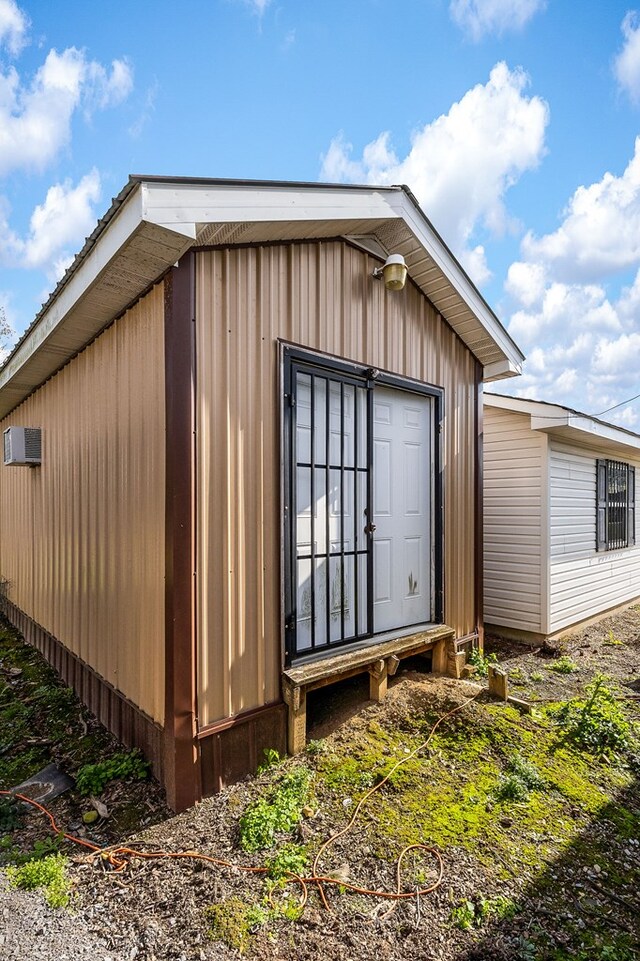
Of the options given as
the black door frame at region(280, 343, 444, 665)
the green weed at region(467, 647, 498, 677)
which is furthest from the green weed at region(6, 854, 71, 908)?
the green weed at region(467, 647, 498, 677)

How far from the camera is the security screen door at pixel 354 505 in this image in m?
3.14

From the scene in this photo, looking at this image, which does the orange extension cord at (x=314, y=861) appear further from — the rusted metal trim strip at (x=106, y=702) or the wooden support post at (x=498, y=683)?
the wooden support post at (x=498, y=683)

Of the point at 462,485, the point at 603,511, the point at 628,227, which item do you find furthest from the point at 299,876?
the point at 628,227

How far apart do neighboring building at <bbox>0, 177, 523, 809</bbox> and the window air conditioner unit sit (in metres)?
0.43

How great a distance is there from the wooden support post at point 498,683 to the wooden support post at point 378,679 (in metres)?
0.96

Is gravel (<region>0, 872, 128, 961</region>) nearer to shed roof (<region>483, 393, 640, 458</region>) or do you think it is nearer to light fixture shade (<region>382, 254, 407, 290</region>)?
light fixture shade (<region>382, 254, 407, 290</region>)

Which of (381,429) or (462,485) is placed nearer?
(381,429)

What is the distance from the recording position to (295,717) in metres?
2.84

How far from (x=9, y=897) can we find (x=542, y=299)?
102ft

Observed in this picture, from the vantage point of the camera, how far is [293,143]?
438cm

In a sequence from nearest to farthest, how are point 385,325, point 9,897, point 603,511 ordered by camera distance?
point 9,897
point 385,325
point 603,511

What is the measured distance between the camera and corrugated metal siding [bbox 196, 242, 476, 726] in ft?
8.29

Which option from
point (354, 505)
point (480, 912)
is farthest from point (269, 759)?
point (354, 505)

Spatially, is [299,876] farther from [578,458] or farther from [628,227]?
[628,227]
